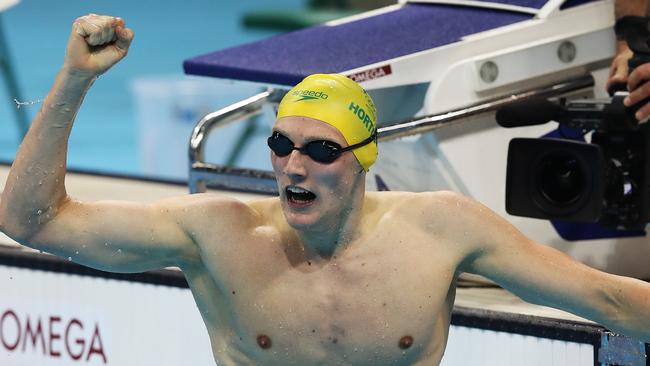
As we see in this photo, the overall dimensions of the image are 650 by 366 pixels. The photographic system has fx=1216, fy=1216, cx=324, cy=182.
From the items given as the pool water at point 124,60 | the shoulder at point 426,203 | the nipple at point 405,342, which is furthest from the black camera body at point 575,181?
the pool water at point 124,60

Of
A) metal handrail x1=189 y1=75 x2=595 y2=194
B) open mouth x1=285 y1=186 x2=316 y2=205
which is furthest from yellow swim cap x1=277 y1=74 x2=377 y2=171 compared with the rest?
metal handrail x1=189 y1=75 x2=595 y2=194

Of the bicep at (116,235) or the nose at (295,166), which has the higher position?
the nose at (295,166)

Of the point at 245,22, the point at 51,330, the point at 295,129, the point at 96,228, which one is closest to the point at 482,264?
the point at 295,129

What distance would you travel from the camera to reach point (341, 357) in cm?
235

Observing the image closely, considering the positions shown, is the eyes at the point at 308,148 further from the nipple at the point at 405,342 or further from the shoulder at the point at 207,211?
the nipple at the point at 405,342

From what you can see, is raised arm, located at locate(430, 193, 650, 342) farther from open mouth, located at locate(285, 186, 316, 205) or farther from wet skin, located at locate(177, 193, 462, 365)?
open mouth, located at locate(285, 186, 316, 205)

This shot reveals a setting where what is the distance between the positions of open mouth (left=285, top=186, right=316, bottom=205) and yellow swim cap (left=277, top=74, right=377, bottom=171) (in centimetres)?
12

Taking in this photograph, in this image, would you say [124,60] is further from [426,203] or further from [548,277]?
[548,277]

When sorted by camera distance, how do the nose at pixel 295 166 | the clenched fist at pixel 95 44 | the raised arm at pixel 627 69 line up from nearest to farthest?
the clenched fist at pixel 95 44
the nose at pixel 295 166
the raised arm at pixel 627 69

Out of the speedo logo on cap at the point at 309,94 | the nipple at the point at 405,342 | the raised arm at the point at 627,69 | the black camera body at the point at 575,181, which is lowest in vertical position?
the black camera body at the point at 575,181

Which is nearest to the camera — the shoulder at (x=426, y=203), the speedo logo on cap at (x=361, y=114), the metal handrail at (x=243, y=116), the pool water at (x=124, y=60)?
the speedo logo on cap at (x=361, y=114)

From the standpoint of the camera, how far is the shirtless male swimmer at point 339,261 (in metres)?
2.25

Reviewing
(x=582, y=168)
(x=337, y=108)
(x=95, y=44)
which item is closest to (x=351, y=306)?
(x=337, y=108)

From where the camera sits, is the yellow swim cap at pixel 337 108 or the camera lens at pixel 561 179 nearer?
the yellow swim cap at pixel 337 108
